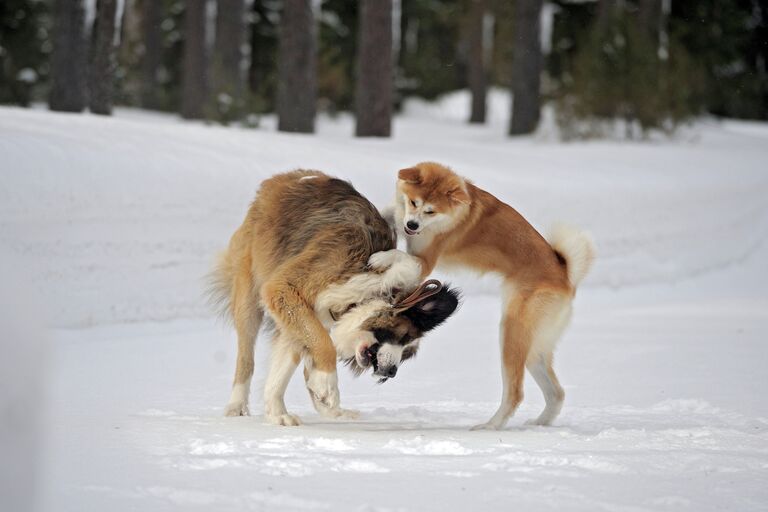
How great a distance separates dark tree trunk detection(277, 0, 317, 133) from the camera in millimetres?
17484

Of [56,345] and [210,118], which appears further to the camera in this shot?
[210,118]

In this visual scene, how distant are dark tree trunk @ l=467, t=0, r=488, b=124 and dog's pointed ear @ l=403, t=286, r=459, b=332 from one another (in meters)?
27.0

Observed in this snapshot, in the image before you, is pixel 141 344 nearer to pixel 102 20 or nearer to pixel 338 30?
pixel 102 20

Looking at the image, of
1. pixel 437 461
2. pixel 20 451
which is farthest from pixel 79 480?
pixel 20 451

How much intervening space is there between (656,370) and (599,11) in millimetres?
22955

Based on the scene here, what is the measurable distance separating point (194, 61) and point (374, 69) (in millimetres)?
10683

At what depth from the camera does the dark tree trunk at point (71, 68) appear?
17.6 m

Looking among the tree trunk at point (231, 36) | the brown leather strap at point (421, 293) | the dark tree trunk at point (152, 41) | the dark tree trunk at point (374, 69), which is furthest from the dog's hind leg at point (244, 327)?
the dark tree trunk at point (152, 41)

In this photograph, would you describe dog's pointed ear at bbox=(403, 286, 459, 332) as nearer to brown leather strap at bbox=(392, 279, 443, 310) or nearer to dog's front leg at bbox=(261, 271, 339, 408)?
brown leather strap at bbox=(392, 279, 443, 310)

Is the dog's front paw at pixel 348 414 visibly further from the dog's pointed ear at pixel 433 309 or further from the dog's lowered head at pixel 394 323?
the dog's pointed ear at pixel 433 309

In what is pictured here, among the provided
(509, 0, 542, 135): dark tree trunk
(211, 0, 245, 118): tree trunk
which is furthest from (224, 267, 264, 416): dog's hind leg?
(211, 0, 245, 118): tree trunk

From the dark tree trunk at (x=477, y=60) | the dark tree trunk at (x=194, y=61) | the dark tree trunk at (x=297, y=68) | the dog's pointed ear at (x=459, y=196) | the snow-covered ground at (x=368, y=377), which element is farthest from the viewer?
the dark tree trunk at (x=477, y=60)

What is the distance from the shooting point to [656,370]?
813cm

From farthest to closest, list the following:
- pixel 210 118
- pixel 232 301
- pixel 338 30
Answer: pixel 338 30 < pixel 210 118 < pixel 232 301
